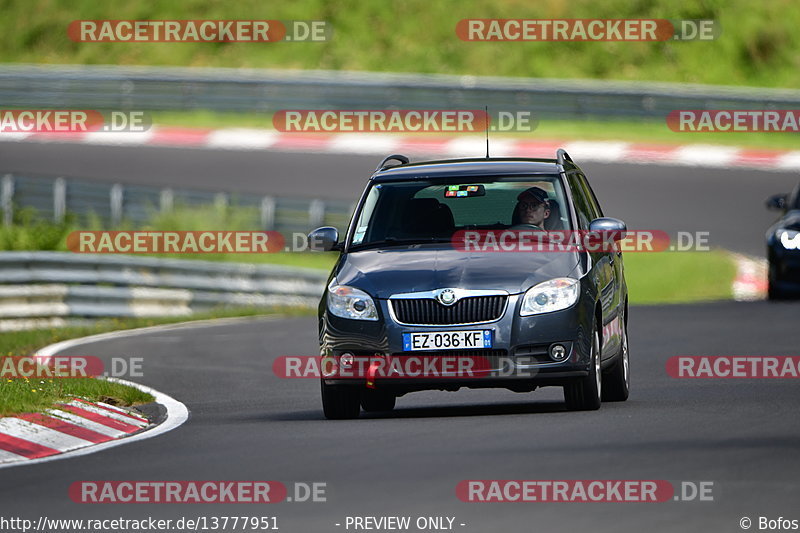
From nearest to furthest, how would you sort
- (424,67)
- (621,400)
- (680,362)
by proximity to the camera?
(621,400)
(680,362)
(424,67)

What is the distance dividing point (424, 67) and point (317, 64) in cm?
263

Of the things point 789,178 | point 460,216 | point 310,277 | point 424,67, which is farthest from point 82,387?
point 424,67

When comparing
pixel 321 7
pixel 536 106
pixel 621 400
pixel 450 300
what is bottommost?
pixel 621 400

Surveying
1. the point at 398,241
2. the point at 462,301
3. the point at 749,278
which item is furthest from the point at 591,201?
the point at 749,278

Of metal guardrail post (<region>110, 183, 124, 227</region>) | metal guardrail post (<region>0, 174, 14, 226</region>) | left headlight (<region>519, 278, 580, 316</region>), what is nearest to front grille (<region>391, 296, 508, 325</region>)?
left headlight (<region>519, 278, 580, 316</region>)

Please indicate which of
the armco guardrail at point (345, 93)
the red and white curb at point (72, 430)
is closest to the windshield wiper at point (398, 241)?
Result: the red and white curb at point (72, 430)

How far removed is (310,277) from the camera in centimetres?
2398

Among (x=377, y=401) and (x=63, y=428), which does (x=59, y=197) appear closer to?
(x=377, y=401)

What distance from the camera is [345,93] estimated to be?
35.4 meters

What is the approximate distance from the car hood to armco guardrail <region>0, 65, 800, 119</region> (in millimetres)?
23215

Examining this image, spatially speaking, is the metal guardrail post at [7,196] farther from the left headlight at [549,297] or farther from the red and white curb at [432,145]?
the left headlight at [549,297]

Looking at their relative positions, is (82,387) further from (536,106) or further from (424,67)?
(424,67)

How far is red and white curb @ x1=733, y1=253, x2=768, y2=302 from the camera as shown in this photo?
2417 centimetres

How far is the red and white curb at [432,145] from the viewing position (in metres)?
32.1
